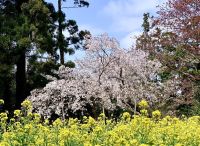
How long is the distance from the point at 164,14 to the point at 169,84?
8516 millimetres

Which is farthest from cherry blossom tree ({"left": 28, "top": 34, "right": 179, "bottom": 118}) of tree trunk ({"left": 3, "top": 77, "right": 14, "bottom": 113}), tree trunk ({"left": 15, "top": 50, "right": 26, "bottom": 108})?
tree trunk ({"left": 3, "top": 77, "right": 14, "bottom": 113})

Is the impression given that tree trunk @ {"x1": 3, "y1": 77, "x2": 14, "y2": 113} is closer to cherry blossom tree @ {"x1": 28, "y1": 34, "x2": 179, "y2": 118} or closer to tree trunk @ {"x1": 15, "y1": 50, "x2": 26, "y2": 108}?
tree trunk @ {"x1": 15, "y1": 50, "x2": 26, "y2": 108}

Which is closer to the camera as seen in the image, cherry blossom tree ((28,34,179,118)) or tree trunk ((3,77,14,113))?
cherry blossom tree ((28,34,179,118))

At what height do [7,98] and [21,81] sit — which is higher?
[21,81]

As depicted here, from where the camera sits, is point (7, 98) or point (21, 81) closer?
point (21, 81)

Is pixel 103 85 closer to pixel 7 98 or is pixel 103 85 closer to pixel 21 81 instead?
pixel 21 81

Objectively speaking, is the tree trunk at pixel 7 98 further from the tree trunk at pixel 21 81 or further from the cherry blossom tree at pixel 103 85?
the cherry blossom tree at pixel 103 85

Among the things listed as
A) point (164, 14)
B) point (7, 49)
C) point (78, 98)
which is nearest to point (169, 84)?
point (78, 98)

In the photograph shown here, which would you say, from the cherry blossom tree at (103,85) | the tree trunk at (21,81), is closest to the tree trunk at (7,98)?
the tree trunk at (21,81)

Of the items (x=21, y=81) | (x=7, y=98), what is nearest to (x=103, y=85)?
(x=21, y=81)

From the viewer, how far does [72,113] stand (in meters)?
27.2

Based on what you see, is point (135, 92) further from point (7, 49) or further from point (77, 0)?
point (7, 49)

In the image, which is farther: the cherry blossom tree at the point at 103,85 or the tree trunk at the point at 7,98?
the tree trunk at the point at 7,98

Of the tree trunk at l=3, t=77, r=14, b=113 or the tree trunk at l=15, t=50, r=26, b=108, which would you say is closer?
the tree trunk at l=15, t=50, r=26, b=108
